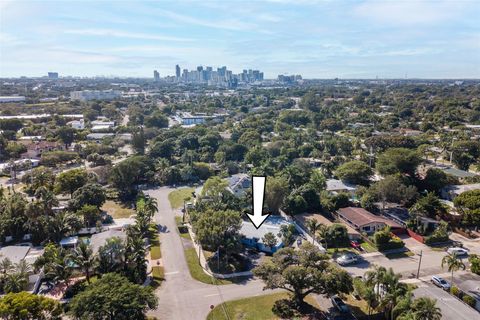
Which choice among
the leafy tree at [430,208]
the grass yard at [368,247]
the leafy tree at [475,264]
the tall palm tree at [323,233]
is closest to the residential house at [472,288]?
the leafy tree at [475,264]

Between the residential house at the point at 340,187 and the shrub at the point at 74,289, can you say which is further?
the residential house at the point at 340,187

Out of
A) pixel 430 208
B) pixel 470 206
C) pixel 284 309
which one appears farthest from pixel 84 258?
pixel 470 206

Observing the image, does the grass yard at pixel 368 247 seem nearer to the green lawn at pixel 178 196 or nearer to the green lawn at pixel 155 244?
the green lawn at pixel 155 244

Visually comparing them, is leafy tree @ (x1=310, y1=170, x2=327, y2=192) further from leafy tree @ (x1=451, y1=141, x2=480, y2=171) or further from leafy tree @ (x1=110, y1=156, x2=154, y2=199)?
leafy tree @ (x1=451, y1=141, x2=480, y2=171)

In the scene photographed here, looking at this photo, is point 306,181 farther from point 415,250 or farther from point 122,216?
point 122,216

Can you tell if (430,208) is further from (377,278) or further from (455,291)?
(377,278)

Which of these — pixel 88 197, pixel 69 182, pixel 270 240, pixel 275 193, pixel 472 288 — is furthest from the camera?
pixel 69 182

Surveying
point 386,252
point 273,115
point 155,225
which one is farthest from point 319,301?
point 273,115
